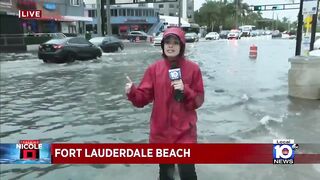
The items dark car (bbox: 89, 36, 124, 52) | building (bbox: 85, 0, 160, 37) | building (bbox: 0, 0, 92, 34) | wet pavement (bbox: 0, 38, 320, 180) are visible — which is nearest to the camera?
wet pavement (bbox: 0, 38, 320, 180)

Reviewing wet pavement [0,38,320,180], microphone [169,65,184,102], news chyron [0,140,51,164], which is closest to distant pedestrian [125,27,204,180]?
microphone [169,65,184,102]

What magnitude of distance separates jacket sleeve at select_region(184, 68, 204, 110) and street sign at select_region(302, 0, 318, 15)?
12.2 metres

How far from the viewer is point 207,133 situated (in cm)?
825

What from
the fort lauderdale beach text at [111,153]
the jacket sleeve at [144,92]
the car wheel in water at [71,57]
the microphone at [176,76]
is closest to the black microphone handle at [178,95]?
the microphone at [176,76]

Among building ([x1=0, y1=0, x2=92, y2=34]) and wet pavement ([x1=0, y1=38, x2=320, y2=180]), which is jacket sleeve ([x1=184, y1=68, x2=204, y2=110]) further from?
building ([x1=0, y1=0, x2=92, y2=34])

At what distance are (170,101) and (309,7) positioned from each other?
41.0ft

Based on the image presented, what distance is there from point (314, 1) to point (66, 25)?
48217 millimetres

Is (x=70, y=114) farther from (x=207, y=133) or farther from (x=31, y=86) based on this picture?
(x=31, y=86)

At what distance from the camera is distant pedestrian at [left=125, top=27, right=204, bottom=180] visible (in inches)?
162

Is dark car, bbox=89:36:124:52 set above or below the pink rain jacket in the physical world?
below

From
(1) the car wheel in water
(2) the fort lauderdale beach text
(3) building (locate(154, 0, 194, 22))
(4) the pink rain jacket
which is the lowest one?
(1) the car wheel in water

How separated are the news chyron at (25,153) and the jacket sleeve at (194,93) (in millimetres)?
1248

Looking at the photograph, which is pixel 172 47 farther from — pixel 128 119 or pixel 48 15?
pixel 48 15

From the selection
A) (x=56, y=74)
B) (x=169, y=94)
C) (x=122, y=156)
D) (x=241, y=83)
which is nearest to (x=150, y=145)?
(x=122, y=156)
